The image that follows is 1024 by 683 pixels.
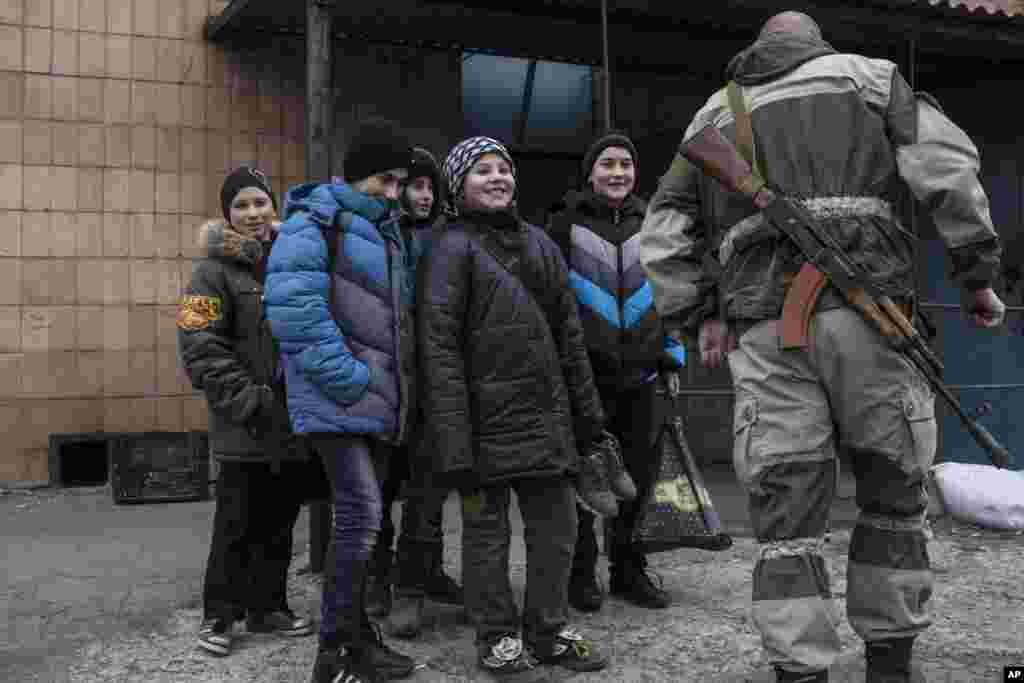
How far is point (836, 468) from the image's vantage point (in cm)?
269

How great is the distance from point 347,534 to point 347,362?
514mm

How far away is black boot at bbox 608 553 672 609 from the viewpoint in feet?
13.1

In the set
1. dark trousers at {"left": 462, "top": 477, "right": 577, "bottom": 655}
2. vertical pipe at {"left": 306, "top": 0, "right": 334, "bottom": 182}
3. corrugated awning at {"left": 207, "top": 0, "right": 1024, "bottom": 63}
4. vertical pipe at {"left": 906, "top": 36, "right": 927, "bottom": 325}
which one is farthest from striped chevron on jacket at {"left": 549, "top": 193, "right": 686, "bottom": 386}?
corrugated awning at {"left": 207, "top": 0, "right": 1024, "bottom": 63}

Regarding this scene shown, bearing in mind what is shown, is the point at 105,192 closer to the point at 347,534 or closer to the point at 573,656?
the point at 347,534

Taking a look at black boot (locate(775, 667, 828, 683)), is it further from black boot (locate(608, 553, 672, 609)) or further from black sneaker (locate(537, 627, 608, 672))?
black boot (locate(608, 553, 672, 609))

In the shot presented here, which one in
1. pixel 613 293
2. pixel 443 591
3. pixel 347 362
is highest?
Answer: pixel 613 293

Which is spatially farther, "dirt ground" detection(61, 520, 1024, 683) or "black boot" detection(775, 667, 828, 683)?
"dirt ground" detection(61, 520, 1024, 683)

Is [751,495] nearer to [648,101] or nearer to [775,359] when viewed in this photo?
[775,359]

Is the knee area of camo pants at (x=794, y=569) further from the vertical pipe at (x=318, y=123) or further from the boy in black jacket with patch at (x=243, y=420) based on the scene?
the vertical pipe at (x=318, y=123)

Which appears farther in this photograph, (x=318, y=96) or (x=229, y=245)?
(x=318, y=96)

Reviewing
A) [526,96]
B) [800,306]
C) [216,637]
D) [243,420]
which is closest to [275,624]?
[216,637]

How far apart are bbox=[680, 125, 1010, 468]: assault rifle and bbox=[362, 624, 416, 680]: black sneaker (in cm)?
153

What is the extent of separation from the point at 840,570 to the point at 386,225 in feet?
8.47

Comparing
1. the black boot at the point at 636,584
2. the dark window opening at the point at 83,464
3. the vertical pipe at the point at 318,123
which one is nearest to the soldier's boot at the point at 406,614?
the vertical pipe at the point at 318,123
